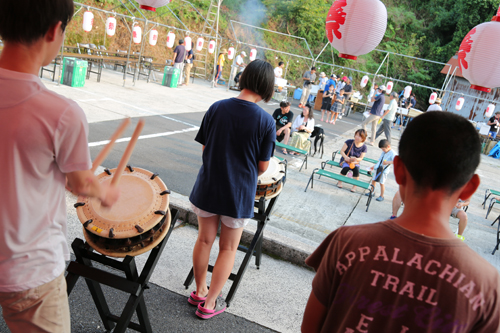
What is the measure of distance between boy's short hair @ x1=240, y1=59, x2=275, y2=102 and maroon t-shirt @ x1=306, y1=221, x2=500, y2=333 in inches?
63.2

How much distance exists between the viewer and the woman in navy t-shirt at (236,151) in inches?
104

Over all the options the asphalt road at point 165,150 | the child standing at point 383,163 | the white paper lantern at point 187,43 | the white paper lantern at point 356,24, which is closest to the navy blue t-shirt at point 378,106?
the asphalt road at point 165,150

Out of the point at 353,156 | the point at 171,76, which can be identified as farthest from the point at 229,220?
the point at 171,76

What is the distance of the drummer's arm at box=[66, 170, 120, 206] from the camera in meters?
1.42

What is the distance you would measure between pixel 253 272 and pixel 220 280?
84 cm

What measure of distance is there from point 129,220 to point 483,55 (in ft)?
20.9

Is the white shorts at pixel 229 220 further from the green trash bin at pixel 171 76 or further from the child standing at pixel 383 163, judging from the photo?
the green trash bin at pixel 171 76

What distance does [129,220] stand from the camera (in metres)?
2.17

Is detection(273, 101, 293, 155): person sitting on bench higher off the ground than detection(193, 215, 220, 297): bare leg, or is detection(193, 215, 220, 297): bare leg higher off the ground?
detection(273, 101, 293, 155): person sitting on bench

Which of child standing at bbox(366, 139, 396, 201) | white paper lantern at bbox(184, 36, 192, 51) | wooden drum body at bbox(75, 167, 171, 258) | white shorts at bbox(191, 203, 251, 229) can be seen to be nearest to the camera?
wooden drum body at bbox(75, 167, 171, 258)

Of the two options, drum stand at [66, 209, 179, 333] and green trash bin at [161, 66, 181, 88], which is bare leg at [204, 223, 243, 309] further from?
green trash bin at [161, 66, 181, 88]

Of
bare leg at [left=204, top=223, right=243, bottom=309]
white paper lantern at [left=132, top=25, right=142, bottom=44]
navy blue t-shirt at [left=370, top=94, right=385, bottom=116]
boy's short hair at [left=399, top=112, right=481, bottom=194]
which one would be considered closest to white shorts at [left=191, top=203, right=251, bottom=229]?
bare leg at [left=204, top=223, right=243, bottom=309]

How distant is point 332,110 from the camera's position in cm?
1647

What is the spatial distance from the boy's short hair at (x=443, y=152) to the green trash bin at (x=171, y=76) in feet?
51.7
